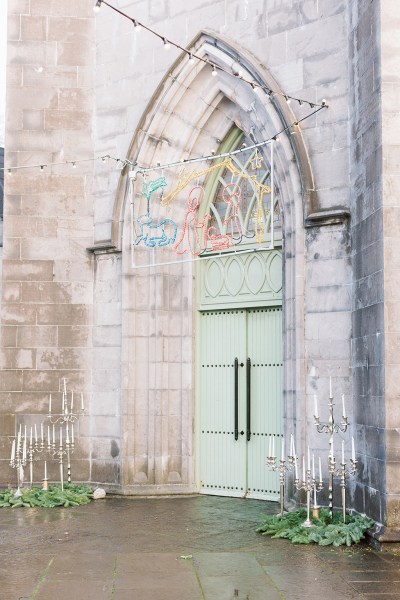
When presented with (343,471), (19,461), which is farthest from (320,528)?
(19,461)

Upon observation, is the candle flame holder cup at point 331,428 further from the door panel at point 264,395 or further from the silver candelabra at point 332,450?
the door panel at point 264,395

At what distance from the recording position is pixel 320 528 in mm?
7883

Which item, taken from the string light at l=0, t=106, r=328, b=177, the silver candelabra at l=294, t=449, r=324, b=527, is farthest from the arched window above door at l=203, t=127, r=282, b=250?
the silver candelabra at l=294, t=449, r=324, b=527

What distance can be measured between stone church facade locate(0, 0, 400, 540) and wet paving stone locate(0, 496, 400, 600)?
5.07 ft

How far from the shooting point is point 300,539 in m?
7.66

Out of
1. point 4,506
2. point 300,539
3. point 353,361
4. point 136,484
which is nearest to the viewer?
point 300,539

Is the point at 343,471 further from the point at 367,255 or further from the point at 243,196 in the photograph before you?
the point at 243,196

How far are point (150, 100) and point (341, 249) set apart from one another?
349 centimetres

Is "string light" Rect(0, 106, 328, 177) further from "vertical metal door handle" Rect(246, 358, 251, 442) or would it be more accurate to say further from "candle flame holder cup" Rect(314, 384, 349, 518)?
"candle flame holder cup" Rect(314, 384, 349, 518)

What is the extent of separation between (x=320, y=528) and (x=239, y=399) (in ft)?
9.83

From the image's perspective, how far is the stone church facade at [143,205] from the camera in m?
9.12

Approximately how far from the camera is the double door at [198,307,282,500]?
1036 cm

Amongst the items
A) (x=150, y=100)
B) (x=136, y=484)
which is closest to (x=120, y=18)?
(x=150, y=100)

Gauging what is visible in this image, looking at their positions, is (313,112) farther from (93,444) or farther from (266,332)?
(93,444)
